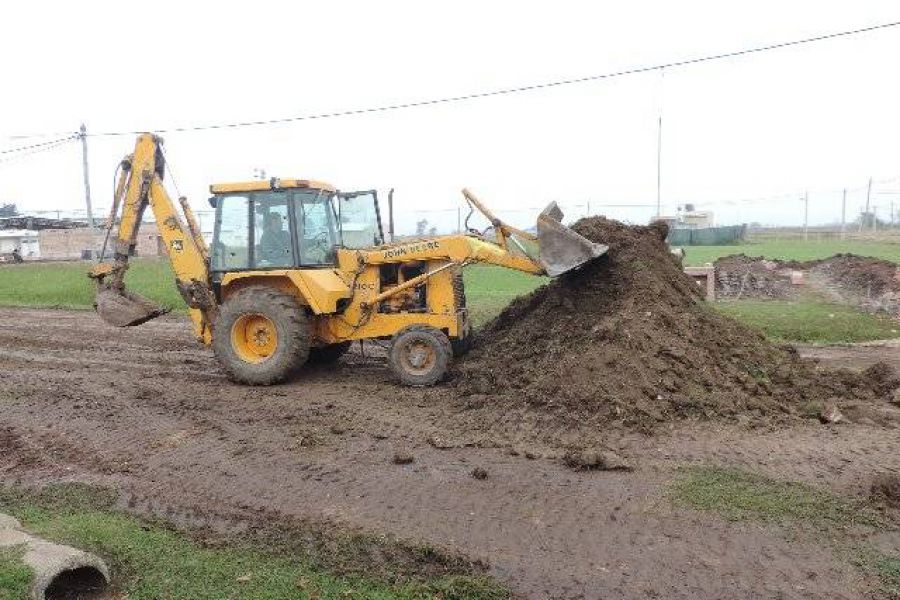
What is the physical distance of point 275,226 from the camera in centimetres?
959

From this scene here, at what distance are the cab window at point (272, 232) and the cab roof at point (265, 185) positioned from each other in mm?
100

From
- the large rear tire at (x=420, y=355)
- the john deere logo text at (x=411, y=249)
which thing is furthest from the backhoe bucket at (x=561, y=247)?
the large rear tire at (x=420, y=355)

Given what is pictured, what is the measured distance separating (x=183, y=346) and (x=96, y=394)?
3815 mm

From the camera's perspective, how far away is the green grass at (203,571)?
4.33 m

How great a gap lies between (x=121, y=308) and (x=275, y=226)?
2.65 meters

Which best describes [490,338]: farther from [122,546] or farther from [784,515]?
[122,546]

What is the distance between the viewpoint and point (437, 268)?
371 inches

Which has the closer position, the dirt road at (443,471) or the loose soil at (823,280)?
the dirt road at (443,471)

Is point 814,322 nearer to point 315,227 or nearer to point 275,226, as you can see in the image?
point 315,227

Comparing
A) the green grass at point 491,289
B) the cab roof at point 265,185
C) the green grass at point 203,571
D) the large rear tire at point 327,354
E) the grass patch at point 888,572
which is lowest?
the green grass at point 203,571

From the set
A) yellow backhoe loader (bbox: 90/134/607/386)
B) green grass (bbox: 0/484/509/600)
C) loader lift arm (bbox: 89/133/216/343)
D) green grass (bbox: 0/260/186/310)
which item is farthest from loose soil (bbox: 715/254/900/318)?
green grass (bbox: 0/260/186/310)

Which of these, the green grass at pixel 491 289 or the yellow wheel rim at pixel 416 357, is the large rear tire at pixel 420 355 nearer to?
the yellow wheel rim at pixel 416 357

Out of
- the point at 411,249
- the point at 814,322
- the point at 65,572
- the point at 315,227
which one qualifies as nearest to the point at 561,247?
the point at 411,249

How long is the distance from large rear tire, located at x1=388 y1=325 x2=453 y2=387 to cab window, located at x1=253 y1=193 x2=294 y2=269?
1.75 meters
